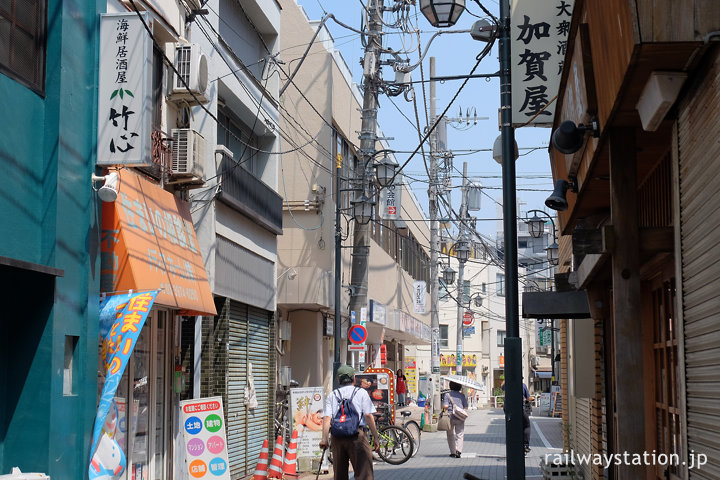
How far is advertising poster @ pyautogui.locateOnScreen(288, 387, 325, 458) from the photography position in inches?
710

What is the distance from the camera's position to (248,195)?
61.8ft

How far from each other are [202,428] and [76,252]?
136 inches

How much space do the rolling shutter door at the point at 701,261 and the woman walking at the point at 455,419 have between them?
16249mm

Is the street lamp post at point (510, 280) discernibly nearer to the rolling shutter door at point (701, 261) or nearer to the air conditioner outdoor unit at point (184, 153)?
the rolling shutter door at point (701, 261)

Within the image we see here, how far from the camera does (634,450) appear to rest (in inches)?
Answer: 243

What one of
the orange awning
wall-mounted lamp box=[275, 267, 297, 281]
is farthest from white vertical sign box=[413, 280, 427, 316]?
the orange awning

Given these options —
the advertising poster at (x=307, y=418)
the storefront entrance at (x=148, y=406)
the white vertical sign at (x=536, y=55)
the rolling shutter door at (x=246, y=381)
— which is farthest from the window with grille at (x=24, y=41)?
the advertising poster at (x=307, y=418)

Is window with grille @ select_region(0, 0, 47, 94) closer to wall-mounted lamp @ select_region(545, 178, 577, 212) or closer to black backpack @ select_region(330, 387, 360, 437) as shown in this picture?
black backpack @ select_region(330, 387, 360, 437)

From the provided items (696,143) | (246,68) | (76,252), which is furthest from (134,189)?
(696,143)

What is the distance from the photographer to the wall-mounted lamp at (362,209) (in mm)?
21891

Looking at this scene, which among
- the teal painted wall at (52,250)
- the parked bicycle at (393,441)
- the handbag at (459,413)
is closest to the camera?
the teal painted wall at (52,250)

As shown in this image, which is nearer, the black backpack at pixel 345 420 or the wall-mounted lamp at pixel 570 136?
the wall-mounted lamp at pixel 570 136

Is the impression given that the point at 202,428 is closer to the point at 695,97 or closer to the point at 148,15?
the point at 148,15

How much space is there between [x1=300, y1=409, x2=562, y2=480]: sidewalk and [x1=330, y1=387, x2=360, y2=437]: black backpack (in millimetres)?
5356
